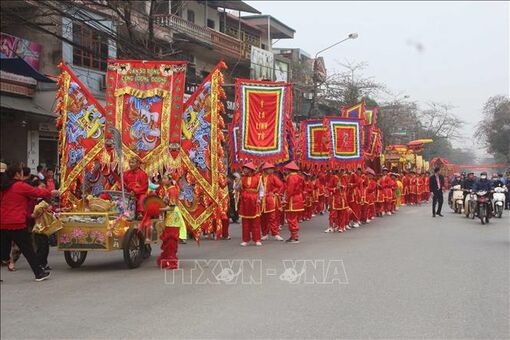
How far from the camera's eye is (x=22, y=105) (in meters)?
17.0

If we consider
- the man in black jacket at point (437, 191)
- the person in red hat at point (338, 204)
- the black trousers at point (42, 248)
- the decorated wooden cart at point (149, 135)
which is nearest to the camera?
the black trousers at point (42, 248)

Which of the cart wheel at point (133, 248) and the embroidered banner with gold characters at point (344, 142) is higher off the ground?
the embroidered banner with gold characters at point (344, 142)

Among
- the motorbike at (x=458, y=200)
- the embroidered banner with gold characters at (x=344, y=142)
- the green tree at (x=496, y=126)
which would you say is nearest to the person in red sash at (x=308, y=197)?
the embroidered banner with gold characters at (x=344, y=142)

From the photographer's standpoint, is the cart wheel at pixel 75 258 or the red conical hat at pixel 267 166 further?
the red conical hat at pixel 267 166

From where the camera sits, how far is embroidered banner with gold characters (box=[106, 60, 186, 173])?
10.5 meters

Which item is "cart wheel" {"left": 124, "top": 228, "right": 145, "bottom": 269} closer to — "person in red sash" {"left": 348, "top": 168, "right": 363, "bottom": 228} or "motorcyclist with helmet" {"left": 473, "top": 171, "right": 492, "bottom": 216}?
"person in red sash" {"left": 348, "top": 168, "right": 363, "bottom": 228}

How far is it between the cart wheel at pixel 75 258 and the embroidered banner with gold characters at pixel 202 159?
1.97 meters

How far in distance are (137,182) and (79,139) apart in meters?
1.80

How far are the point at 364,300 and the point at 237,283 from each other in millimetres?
1911

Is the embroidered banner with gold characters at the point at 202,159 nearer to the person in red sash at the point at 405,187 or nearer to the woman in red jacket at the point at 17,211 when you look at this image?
the woman in red jacket at the point at 17,211

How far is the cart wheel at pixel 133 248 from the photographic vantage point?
8.96 m

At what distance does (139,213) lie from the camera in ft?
31.6

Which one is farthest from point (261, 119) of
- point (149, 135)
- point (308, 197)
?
point (308, 197)

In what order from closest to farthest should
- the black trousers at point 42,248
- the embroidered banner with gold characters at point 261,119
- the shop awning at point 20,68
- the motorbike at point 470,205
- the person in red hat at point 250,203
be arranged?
the black trousers at point 42,248, the person in red hat at point 250,203, the embroidered banner with gold characters at point 261,119, the shop awning at point 20,68, the motorbike at point 470,205
